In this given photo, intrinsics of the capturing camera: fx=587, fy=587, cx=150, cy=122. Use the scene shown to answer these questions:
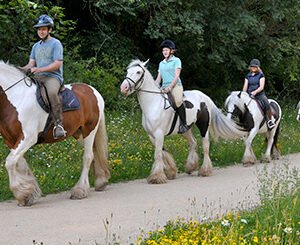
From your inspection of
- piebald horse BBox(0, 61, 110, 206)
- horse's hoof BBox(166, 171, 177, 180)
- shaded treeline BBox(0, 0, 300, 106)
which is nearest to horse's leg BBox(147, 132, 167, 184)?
horse's hoof BBox(166, 171, 177, 180)

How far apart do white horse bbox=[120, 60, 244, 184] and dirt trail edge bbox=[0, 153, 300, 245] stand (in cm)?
42

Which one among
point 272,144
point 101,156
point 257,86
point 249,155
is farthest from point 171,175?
point 272,144

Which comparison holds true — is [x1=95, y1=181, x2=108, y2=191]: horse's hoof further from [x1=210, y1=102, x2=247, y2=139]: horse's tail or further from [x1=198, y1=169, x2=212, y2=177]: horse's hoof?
[x1=210, y1=102, x2=247, y2=139]: horse's tail

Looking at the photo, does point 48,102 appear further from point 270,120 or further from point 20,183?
point 270,120

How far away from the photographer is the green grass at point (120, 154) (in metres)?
10.9

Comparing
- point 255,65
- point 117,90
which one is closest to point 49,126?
point 255,65

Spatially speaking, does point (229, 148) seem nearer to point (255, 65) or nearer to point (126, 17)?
point (255, 65)

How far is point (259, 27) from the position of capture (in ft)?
73.4

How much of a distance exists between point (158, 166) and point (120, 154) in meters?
2.26

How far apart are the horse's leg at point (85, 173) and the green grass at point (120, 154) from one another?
693mm

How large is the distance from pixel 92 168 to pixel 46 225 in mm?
→ 3164

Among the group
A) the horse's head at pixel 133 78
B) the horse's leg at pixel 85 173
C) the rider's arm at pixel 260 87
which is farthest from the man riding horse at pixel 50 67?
the rider's arm at pixel 260 87

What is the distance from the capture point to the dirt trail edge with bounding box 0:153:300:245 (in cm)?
704

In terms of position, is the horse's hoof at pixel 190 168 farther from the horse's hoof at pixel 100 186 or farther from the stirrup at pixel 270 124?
the stirrup at pixel 270 124
